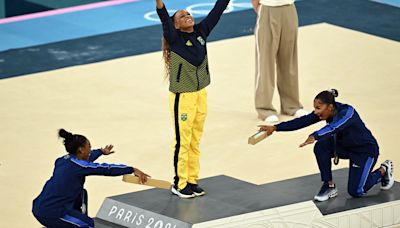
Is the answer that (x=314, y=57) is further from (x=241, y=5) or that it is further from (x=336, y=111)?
(x=336, y=111)

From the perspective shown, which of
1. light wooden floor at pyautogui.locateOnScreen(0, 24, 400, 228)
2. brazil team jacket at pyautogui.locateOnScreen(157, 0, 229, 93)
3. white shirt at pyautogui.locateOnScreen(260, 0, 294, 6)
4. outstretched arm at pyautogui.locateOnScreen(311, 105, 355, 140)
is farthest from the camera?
white shirt at pyautogui.locateOnScreen(260, 0, 294, 6)

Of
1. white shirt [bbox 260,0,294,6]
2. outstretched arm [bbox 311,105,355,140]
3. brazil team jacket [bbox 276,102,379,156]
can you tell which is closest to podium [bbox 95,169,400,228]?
brazil team jacket [bbox 276,102,379,156]

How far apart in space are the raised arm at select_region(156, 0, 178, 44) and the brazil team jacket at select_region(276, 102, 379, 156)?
106 centimetres

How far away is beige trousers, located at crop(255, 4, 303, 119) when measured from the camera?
40.3 ft

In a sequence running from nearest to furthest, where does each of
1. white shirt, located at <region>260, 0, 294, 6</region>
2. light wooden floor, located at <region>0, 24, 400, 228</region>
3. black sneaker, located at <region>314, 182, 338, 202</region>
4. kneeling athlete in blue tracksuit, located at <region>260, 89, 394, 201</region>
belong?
kneeling athlete in blue tracksuit, located at <region>260, 89, 394, 201</region>
black sneaker, located at <region>314, 182, 338, 202</region>
light wooden floor, located at <region>0, 24, 400, 228</region>
white shirt, located at <region>260, 0, 294, 6</region>

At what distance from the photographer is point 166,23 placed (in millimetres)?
9336

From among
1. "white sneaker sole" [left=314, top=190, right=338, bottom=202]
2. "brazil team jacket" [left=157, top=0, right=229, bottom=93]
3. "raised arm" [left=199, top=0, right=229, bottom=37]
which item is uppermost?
"raised arm" [left=199, top=0, right=229, bottom=37]

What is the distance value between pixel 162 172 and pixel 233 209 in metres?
1.52

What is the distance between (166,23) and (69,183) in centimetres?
142

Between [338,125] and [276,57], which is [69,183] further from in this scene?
[276,57]

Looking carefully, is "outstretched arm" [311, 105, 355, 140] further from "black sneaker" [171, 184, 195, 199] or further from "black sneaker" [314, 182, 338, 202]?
"black sneaker" [171, 184, 195, 199]

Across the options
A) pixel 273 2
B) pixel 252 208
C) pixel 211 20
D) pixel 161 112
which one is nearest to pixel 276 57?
pixel 273 2

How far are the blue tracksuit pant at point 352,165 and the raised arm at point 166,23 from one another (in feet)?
4.69

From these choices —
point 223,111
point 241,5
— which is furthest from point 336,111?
point 241,5
